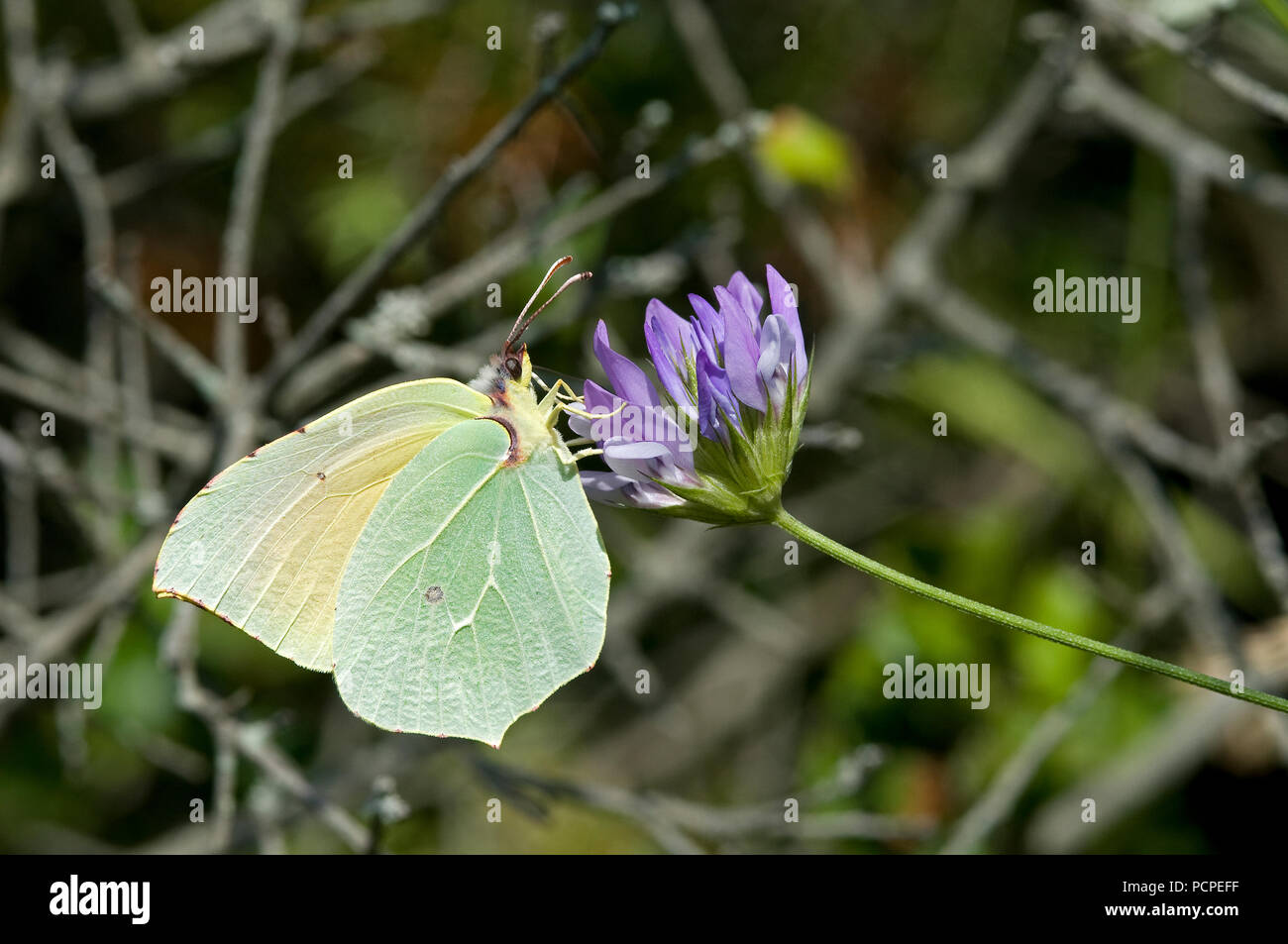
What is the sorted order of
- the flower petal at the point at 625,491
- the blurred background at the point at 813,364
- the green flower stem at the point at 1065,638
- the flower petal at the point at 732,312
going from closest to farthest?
the green flower stem at the point at 1065,638
the flower petal at the point at 732,312
the flower petal at the point at 625,491
the blurred background at the point at 813,364

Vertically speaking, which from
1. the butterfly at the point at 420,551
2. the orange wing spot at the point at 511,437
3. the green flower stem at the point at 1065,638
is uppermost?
the orange wing spot at the point at 511,437

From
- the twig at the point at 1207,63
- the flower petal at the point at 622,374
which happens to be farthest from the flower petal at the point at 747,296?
the twig at the point at 1207,63

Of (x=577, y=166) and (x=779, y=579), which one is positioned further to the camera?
(x=779, y=579)

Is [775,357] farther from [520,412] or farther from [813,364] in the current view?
[813,364]

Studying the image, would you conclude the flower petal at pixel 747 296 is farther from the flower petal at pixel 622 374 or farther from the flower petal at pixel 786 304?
the flower petal at pixel 622 374

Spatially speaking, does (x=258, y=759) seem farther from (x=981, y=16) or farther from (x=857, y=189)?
(x=981, y=16)

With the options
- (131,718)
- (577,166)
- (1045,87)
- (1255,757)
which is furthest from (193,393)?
(1255,757)
